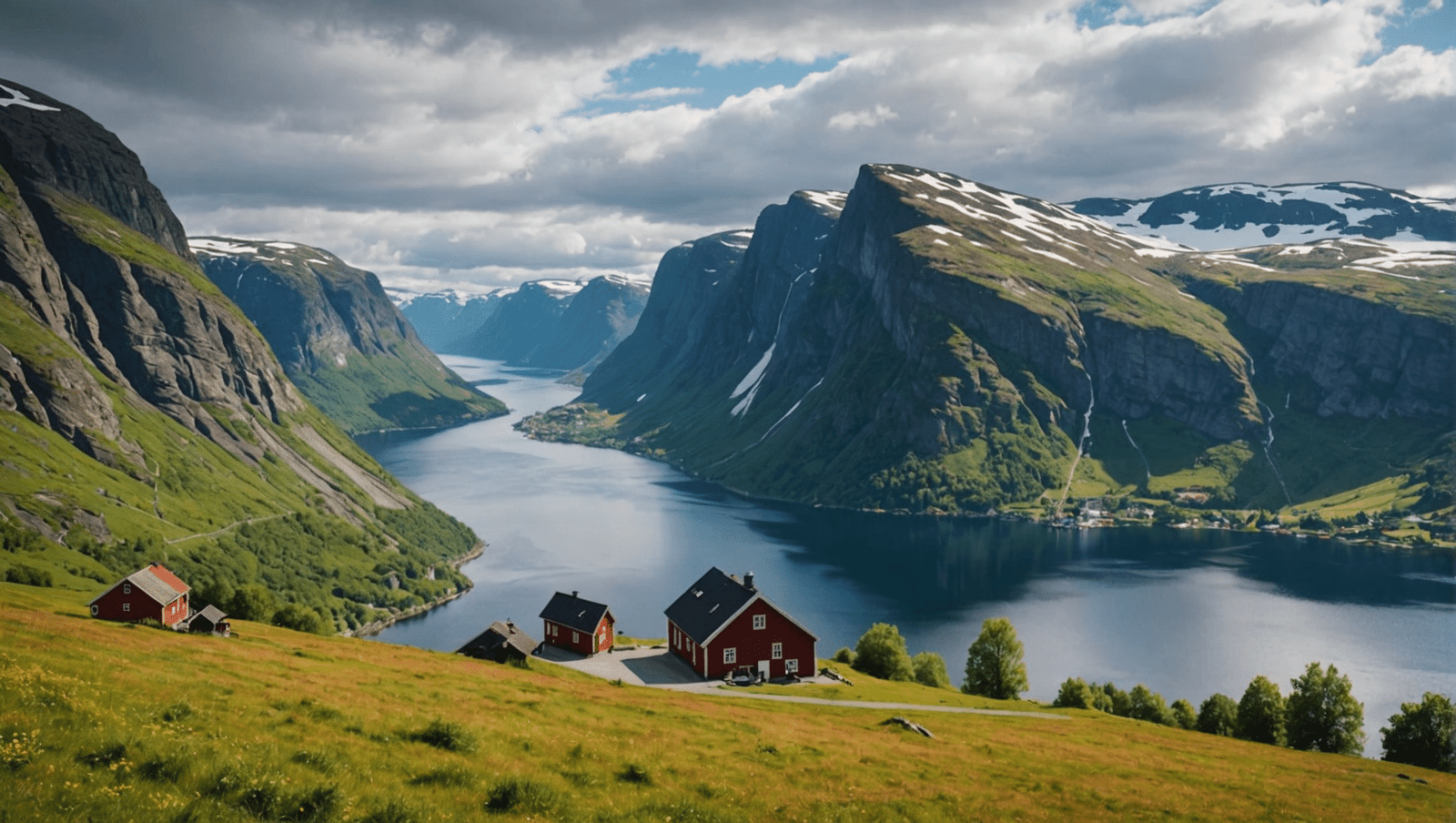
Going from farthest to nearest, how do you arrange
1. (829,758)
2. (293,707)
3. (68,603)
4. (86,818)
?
(68,603)
(829,758)
(293,707)
(86,818)

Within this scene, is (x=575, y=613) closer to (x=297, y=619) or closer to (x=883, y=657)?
(x=883, y=657)

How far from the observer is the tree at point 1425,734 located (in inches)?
2712

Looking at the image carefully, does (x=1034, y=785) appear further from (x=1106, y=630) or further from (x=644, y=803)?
(x=1106, y=630)

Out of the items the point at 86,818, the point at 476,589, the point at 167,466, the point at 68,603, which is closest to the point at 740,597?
the point at 68,603

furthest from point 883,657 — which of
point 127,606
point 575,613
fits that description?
point 127,606

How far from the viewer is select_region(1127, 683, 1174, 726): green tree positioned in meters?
85.3

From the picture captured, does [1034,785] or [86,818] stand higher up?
[86,818]

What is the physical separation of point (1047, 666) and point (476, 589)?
100728 millimetres

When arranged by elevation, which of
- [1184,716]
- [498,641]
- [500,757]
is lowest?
[1184,716]

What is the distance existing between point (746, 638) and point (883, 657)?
1586cm

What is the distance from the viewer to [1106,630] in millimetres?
146000

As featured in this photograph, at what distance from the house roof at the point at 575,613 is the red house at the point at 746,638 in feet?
23.6

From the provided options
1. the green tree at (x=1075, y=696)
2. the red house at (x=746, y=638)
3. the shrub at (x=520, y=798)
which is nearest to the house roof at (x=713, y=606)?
the red house at (x=746, y=638)

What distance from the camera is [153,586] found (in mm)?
75562
